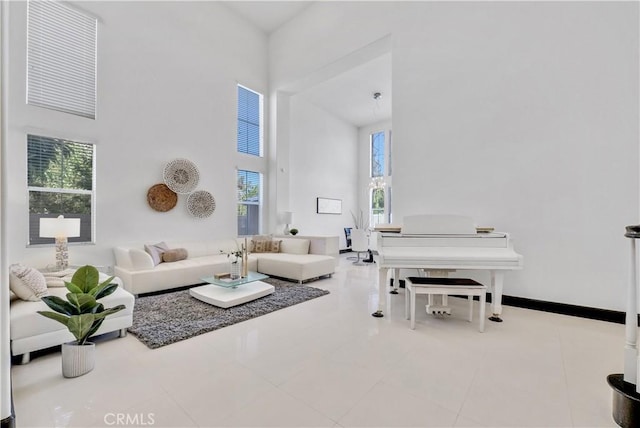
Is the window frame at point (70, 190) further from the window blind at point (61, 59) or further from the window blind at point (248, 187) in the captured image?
the window blind at point (248, 187)

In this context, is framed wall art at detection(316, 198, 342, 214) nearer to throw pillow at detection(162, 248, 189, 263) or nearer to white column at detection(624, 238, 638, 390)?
throw pillow at detection(162, 248, 189, 263)

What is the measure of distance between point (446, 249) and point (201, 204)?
4400mm

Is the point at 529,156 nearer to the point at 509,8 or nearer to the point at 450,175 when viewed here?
the point at 450,175

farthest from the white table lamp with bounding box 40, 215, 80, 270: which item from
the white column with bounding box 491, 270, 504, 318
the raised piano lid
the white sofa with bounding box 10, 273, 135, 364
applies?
the white column with bounding box 491, 270, 504, 318

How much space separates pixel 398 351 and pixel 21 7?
604 centimetres

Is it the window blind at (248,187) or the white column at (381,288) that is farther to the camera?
the window blind at (248,187)

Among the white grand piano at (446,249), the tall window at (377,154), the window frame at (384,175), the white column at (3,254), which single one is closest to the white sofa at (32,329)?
the white column at (3,254)

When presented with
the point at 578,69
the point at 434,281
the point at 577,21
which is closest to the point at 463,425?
the point at 434,281

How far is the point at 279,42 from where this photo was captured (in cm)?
643

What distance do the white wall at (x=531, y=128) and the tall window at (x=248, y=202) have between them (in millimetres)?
3498

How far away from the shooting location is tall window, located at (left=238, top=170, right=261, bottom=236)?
6.18 metres

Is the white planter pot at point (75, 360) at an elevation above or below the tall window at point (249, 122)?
below

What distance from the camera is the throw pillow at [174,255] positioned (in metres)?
4.39

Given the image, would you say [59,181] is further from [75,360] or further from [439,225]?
[439,225]
